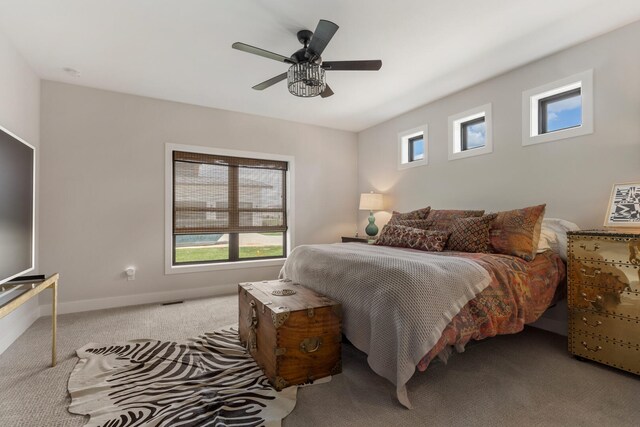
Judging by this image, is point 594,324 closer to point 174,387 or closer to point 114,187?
point 174,387

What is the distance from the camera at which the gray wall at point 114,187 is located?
3.36 metres

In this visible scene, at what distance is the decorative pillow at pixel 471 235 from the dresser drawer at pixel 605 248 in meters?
0.58

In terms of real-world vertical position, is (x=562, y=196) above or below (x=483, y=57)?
below

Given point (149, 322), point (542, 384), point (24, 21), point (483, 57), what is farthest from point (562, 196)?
point (24, 21)

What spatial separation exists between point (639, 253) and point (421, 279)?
1437mm

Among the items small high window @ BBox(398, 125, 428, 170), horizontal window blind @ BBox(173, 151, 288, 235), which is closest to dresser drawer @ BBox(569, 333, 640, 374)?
small high window @ BBox(398, 125, 428, 170)

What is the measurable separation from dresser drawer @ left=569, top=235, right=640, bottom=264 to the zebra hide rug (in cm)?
219

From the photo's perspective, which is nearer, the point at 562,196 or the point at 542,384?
the point at 542,384

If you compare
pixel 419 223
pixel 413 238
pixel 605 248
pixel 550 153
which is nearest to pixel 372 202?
pixel 419 223

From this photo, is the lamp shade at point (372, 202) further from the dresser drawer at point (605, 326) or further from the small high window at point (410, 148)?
the dresser drawer at point (605, 326)

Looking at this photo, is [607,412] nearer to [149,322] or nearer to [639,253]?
[639,253]

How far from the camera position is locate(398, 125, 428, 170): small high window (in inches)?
168

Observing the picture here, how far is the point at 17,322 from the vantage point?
8.82ft

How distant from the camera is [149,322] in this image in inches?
119
